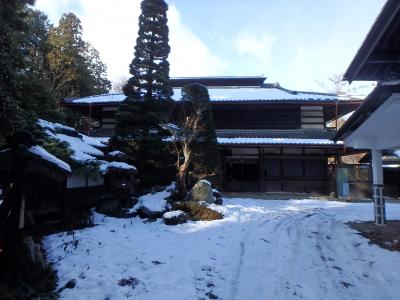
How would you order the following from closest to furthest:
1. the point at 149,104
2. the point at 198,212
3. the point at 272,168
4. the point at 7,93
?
the point at 7,93, the point at 198,212, the point at 149,104, the point at 272,168

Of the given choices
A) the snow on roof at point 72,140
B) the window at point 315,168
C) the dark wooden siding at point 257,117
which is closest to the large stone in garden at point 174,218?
the snow on roof at point 72,140

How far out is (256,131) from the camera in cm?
2066

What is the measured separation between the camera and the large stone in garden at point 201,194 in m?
12.0

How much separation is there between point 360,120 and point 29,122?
26.5 feet

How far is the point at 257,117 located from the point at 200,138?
7465 mm

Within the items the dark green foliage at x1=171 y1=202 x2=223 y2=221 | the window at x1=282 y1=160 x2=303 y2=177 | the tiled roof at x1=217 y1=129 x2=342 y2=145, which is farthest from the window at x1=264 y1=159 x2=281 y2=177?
the dark green foliage at x1=171 y1=202 x2=223 y2=221

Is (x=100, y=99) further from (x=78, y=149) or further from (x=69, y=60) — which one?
(x=78, y=149)

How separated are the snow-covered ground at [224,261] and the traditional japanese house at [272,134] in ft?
31.2

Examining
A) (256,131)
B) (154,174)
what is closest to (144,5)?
(154,174)

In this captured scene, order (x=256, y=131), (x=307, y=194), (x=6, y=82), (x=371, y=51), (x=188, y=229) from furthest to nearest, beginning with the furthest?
1. (x=256, y=131)
2. (x=307, y=194)
3. (x=188, y=229)
4. (x=6, y=82)
5. (x=371, y=51)

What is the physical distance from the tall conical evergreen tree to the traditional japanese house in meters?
4.89

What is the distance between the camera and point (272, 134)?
20.2 m

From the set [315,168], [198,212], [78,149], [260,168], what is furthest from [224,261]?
[315,168]

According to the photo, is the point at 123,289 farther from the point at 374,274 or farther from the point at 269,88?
the point at 269,88
